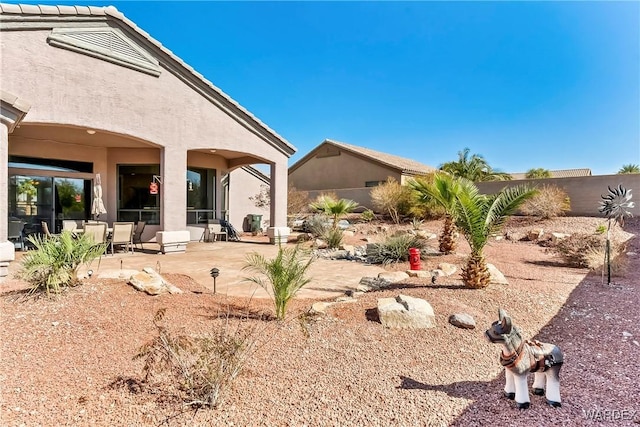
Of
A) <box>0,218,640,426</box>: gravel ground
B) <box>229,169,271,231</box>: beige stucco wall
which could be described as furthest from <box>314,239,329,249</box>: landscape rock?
<box>0,218,640,426</box>: gravel ground

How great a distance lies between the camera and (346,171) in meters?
29.5

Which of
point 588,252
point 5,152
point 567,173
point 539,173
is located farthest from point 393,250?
point 567,173

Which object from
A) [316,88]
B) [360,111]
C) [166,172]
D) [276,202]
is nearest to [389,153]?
[360,111]

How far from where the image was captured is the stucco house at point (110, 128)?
844 cm

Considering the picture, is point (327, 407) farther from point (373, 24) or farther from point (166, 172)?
point (373, 24)

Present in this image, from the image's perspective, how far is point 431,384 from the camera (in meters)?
3.46

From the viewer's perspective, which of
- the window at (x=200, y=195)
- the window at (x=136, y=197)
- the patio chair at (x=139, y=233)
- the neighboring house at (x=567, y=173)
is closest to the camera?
the patio chair at (x=139, y=233)

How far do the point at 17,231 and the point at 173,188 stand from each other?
4.96 m

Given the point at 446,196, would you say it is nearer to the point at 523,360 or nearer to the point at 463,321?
the point at 463,321

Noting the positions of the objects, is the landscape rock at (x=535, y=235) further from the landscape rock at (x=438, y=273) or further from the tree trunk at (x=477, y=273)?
the tree trunk at (x=477, y=273)

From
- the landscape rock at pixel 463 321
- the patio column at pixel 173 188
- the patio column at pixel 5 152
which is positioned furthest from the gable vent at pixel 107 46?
the landscape rock at pixel 463 321

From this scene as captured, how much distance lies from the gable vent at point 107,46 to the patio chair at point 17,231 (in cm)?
577

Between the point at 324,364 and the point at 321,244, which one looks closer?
the point at 324,364

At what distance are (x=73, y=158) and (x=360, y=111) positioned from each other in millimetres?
17844
